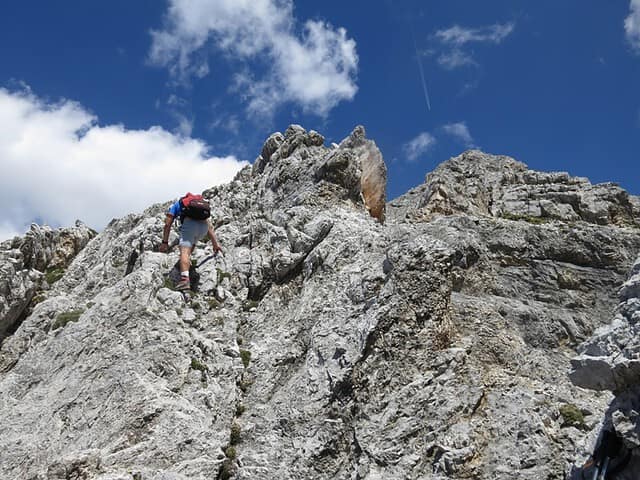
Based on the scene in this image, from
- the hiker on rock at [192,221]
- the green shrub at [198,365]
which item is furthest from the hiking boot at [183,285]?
the green shrub at [198,365]

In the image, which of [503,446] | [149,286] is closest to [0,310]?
[149,286]

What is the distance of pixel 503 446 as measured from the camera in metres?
12.0

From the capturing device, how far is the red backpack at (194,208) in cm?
1975

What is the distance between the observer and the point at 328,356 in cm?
1499

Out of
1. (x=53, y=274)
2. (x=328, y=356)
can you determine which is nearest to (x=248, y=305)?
(x=328, y=356)

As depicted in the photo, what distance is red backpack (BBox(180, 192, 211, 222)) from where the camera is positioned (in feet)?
64.8

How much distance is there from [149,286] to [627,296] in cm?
1247

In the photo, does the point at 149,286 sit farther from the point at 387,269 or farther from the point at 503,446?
the point at 503,446

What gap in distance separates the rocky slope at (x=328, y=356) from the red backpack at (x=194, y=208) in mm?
1374

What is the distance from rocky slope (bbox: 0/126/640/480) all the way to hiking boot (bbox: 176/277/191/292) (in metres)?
0.40

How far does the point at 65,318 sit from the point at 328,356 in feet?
29.6

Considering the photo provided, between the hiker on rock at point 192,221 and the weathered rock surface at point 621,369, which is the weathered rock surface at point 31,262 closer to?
the hiker on rock at point 192,221

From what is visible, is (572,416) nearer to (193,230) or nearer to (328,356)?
(328,356)

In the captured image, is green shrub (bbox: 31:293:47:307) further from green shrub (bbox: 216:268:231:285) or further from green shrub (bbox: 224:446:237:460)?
green shrub (bbox: 224:446:237:460)
